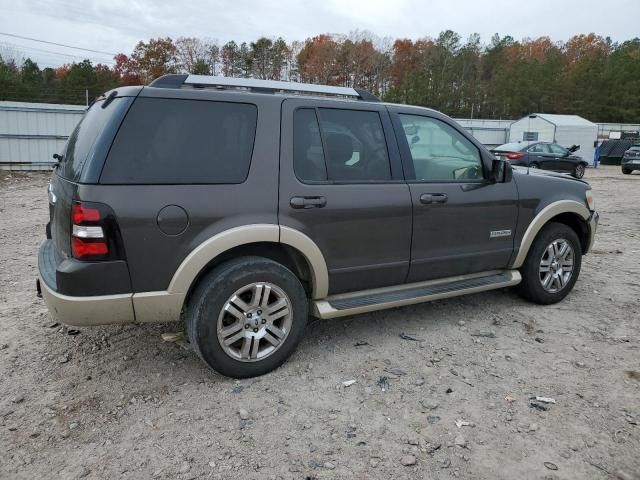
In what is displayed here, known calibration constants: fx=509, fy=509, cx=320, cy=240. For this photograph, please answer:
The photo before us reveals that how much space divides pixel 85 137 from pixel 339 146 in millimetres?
1695

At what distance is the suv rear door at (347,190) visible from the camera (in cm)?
347

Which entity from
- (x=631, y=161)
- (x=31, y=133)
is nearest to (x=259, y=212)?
(x=31, y=133)

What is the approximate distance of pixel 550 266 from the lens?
15.9ft

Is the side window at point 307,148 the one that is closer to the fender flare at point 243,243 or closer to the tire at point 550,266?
the fender flare at point 243,243

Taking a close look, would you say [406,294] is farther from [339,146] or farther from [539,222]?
[539,222]

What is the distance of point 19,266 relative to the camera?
5918mm

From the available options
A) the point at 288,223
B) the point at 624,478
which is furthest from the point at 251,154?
the point at 624,478

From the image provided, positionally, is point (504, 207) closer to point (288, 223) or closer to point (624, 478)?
point (288, 223)

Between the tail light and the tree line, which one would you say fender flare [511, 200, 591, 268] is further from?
the tree line

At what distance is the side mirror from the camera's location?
429 cm

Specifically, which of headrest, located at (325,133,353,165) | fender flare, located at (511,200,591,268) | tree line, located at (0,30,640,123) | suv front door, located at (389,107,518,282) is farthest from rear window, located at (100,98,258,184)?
tree line, located at (0,30,640,123)

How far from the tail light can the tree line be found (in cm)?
4998

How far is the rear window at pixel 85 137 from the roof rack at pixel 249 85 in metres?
0.31

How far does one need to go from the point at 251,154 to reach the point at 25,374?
2.13 metres
